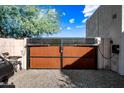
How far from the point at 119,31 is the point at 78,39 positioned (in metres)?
2.98

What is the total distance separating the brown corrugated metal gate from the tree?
912cm

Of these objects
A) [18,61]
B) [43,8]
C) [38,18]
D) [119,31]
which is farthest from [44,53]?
[43,8]

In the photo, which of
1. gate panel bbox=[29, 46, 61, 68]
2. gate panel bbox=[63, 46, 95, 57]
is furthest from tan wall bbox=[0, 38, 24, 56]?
gate panel bbox=[63, 46, 95, 57]

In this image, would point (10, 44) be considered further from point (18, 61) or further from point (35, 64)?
point (35, 64)

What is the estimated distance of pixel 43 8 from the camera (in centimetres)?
2561

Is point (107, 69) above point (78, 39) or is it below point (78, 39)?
below

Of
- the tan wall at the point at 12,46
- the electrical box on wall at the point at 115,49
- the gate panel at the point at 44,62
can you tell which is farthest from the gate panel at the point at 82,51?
the tan wall at the point at 12,46

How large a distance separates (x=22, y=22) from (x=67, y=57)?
10421 millimetres

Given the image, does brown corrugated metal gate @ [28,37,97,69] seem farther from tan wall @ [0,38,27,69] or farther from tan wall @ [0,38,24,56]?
tan wall @ [0,38,24,56]

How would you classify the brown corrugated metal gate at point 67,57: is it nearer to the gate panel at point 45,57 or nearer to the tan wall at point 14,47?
the gate panel at point 45,57

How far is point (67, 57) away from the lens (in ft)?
43.2

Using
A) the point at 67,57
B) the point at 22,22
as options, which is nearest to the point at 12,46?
the point at 67,57

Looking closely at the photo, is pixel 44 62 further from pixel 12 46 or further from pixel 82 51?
pixel 82 51

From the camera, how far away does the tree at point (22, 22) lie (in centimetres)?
2136
